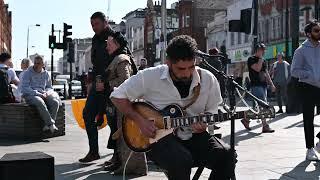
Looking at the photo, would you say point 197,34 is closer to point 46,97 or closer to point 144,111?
point 46,97

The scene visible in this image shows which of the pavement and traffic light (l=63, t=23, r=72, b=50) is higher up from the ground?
traffic light (l=63, t=23, r=72, b=50)

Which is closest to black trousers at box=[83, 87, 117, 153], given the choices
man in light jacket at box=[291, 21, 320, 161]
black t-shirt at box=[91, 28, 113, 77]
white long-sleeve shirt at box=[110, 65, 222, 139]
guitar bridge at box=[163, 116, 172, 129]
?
black t-shirt at box=[91, 28, 113, 77]

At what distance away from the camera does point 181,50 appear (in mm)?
4137

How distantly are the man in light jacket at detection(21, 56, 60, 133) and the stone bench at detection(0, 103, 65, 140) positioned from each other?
0.51 ft

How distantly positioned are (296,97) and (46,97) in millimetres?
4650

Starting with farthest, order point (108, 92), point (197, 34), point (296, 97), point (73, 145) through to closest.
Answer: point (197, 34)
point (73, 145)
point (296, 97)
point (108, 92)

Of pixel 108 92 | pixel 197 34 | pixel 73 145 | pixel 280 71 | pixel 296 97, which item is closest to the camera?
pixel 108 92

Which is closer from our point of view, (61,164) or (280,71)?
(61,164)

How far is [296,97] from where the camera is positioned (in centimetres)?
752

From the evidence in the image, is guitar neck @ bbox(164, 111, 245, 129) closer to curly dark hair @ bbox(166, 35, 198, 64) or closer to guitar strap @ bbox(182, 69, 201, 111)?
guitar strap @ bbox(182, 69, 201, 111)

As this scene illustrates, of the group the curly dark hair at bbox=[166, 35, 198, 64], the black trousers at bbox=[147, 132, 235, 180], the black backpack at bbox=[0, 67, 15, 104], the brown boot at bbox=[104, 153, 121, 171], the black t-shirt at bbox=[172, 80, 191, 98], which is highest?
the curly dark hair at bbox=[166, 35, 198, 64]

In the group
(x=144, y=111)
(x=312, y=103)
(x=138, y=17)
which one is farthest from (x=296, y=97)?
(x=138, y=17)

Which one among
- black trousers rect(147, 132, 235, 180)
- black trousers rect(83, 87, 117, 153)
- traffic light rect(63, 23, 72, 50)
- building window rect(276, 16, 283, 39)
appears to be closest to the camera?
black trousers rect(147, 132, 235, 180)

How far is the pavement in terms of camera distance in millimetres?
6426
